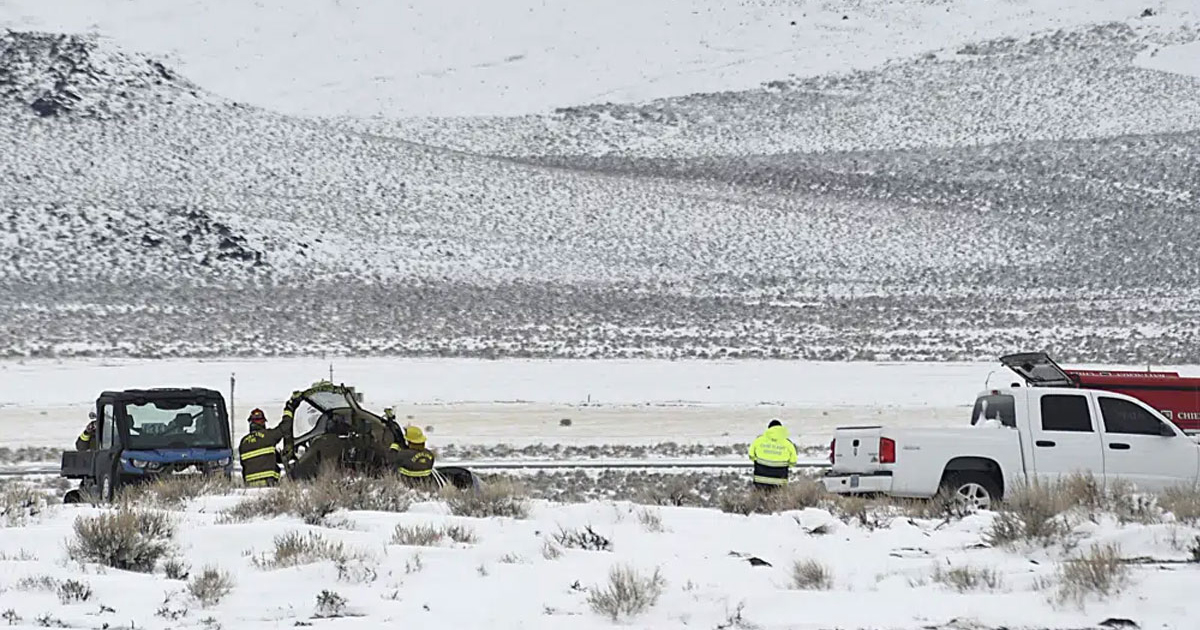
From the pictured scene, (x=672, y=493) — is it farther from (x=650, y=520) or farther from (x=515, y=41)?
(x=515, y=41)

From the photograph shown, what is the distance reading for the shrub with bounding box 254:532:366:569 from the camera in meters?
9.84

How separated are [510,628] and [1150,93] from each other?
289 feet

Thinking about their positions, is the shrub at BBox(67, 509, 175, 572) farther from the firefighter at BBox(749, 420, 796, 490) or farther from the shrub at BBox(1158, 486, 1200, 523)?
the firefighter at BBox(749, 420, 796, 490)

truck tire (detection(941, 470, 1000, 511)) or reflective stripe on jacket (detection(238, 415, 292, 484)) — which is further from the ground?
reflective stripe on jacket (detection(238, 415, 292, 484))

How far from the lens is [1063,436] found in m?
15.4

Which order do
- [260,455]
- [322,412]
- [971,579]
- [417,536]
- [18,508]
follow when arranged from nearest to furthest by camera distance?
[971,579] → [417,536] → [18,508] → [260,455] → [322,412]

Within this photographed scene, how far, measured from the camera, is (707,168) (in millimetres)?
83500

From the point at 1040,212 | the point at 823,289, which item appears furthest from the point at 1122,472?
the point at 1040,212

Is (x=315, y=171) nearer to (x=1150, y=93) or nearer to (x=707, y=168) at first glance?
(x=707, y=168)

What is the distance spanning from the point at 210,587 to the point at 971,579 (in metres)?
4.37

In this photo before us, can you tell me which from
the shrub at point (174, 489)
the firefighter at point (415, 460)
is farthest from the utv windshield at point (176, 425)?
the firefighter at point (415, 460)

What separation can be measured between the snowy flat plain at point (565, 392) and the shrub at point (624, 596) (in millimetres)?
22453

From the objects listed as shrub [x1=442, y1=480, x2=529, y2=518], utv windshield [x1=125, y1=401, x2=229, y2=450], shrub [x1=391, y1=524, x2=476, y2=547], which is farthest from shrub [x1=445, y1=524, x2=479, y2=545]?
utv windshield [x1=125, y1=401, x2=229, y2=450]

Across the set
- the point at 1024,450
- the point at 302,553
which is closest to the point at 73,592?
the point at 302,553
